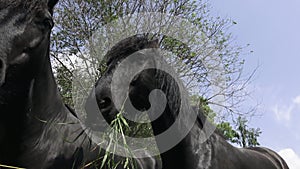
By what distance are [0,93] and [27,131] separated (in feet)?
1.28

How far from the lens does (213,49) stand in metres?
13.1

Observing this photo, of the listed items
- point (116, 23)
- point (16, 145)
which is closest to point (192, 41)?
point (116, 23)

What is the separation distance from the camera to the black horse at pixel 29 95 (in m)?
3.16

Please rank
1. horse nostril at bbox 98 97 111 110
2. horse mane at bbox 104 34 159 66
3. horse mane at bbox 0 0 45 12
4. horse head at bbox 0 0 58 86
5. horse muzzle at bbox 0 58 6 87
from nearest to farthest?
horse muzzle at bbox 0 58 6 87 < horse head at bbox 0 0 58 86 < horse mane at bbox 0 0 45 12 < horse nostril at bbox 98 97 111 110 < horse mane at bbox 104 34 159 66

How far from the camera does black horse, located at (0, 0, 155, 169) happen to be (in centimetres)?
316

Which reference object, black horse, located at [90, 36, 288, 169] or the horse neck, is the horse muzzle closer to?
the horse neck

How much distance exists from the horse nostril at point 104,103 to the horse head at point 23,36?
704 millimetres

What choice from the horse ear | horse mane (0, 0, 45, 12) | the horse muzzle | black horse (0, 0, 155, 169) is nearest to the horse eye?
black horse (0, 0, 155, 169)

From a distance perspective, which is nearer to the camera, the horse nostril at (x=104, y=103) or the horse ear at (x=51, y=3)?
the horse ear at (x=51, y=3)

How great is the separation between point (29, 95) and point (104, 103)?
779 mm

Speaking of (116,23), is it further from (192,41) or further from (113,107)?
(113,107)

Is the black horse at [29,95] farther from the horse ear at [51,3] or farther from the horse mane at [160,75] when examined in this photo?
the horse mane at [160,75]

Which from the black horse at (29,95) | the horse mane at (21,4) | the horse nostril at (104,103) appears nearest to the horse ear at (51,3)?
the black horse at (29,95)

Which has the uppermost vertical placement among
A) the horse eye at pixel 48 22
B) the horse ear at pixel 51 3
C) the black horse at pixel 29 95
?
the horse ear at pixel 51 3
